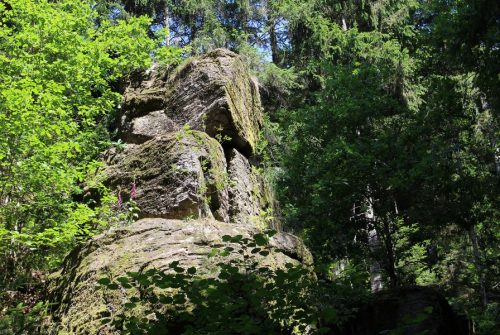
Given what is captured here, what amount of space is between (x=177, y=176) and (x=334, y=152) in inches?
173

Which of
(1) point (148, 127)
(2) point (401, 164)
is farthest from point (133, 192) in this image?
(2) point (401, 164)

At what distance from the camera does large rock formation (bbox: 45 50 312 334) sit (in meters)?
5.11

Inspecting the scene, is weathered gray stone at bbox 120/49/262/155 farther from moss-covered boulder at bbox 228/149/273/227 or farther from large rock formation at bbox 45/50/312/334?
moss-covered boulder at bbox 228/149/273/227

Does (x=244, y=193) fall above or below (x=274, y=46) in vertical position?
below

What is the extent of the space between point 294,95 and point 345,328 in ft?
41.8

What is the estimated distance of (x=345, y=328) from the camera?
6980 millimetres

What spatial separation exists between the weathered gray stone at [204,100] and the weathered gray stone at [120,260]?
3.72 metres

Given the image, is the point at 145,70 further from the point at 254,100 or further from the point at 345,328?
the point at 345,328

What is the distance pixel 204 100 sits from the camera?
9469 millimetres

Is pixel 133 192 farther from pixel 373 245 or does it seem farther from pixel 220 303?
pixel 373 245

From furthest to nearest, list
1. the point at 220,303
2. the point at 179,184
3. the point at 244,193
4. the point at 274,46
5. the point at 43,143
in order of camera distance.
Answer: the point at 274,46
the point at 244,193
the point at 179,184
the point at 43,143
the point at 220,303

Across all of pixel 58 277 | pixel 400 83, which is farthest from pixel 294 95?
pixel 58 277

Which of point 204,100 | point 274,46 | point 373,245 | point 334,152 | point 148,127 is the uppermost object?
point 274,46

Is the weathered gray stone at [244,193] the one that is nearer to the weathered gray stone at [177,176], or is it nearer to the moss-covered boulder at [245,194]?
the moss-covered boulder at [245,194]
